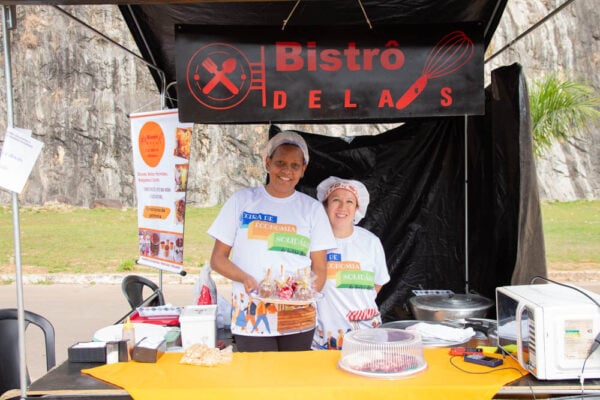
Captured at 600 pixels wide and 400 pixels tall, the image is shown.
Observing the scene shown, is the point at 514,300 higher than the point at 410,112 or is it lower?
lower

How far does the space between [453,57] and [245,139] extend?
1457cm

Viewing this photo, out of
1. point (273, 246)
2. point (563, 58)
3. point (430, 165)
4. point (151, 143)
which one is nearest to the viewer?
point (273, 246)

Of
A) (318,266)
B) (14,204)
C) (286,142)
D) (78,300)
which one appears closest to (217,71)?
(286,142)

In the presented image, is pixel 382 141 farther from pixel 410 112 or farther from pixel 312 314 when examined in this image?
pixel 312 314

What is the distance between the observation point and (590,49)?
1844cm

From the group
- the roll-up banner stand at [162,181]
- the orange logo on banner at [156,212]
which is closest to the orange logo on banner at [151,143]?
the roll-up banner stand at [162,181]

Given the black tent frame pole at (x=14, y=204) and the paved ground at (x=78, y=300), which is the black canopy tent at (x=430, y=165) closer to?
the black tent frame pole at (x=14, y=204)

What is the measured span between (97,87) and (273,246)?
17011mm

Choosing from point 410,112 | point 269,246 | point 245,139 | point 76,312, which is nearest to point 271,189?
point 269,246

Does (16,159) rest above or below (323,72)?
below

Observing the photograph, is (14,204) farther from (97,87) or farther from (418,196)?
(97,87)

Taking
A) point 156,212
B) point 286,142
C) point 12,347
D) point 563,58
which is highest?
point 563,58

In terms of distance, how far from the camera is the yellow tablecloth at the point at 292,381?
83.7 inches

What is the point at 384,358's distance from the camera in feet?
7.47
